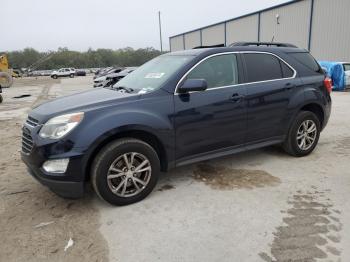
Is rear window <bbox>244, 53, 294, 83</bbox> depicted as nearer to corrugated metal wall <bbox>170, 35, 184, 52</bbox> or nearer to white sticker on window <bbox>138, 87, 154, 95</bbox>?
white sticker on window <bbox>138, 87, 154, 95</bbox>

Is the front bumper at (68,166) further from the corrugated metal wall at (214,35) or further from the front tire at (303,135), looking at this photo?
the corrugated metal wall at (214,35)

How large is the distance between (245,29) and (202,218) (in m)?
30.6

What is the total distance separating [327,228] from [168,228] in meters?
1.54

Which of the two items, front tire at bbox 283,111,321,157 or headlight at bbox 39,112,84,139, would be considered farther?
front tire at bbox 283,111,321,157

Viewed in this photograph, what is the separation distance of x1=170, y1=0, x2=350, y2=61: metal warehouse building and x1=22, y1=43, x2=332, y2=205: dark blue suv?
1237 cm

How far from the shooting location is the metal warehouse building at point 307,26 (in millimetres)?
20781

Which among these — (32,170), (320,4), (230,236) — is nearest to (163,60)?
(32,170)

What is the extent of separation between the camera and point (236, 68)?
14.8 feet

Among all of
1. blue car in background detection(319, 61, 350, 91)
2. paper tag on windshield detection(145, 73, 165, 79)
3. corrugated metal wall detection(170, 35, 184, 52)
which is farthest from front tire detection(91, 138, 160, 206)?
corrugated metal wall detection(170, 35, 184, 52)

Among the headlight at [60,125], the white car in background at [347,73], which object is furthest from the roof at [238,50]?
the white car in background at [347,73]

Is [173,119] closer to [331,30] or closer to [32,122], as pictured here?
[32,122]

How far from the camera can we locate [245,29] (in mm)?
31328

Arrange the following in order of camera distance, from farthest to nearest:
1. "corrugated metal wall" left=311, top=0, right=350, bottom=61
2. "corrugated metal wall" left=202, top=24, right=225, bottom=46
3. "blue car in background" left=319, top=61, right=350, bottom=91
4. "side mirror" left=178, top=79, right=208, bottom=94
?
"corrugated metal wall" left=202, top=24, right=225, bottom=46 < "corrugated metal wall" left=311, top=0, right=350, bottom=61 < "blue car in background" left=319, top=61, right=350, bottom=91 < "side mirror" left=178, top=79, right=208, bottom=94

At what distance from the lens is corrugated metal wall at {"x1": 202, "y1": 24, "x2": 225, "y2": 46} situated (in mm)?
36344
